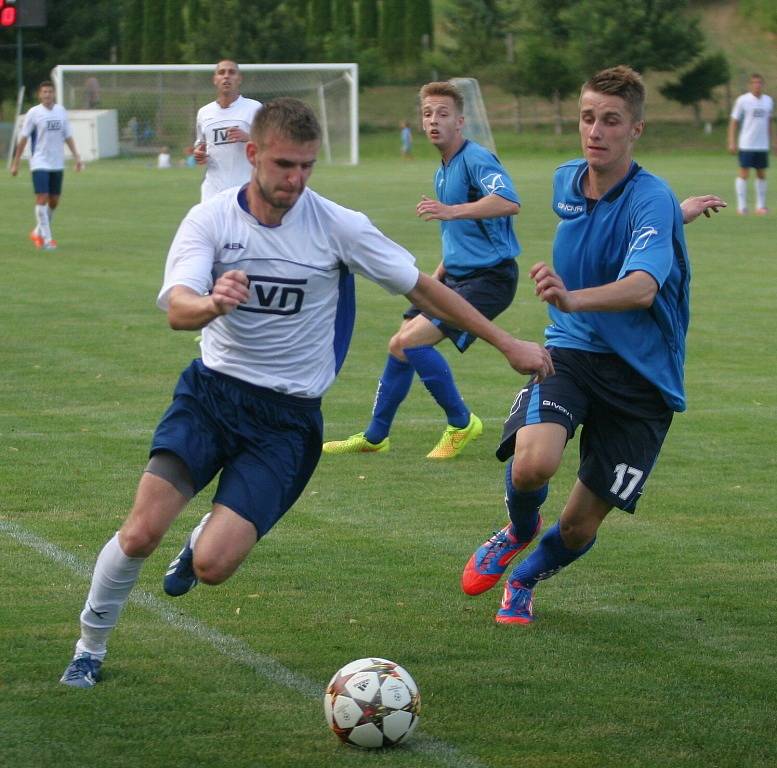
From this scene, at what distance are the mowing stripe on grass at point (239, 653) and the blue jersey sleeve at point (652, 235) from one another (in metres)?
1.84

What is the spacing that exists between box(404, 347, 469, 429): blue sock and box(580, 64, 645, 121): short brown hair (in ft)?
11.0

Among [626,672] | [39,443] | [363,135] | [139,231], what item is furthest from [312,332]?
[363,135]

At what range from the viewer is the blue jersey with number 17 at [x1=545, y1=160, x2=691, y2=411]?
17.6ft

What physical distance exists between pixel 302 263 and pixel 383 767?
1.67m

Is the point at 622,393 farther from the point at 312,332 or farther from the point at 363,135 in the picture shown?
the point at 363,135

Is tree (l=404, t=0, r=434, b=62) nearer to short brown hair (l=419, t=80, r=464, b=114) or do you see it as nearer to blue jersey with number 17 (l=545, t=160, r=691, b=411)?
short brown hair (l=419, t=80, r=464, b=114)

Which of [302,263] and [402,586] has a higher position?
[302,263]

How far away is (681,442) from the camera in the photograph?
916cm

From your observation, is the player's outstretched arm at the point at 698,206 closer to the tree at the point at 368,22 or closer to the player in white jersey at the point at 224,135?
the player in white jersey at the point at 224,135

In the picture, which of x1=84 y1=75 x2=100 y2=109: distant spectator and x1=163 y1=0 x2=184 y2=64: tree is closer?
x1=84 y1=75 x2=100 y2=109: distant spectator

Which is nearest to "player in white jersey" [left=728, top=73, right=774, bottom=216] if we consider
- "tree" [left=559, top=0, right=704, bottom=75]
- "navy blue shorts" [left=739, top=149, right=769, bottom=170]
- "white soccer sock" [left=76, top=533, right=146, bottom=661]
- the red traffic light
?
"navy blue shorts" [left=739, top=149, right=769, bottom=170]

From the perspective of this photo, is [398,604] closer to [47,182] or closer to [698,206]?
[698,206]

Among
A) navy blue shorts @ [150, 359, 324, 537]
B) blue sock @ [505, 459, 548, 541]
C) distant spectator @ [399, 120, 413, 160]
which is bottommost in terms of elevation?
distant spectator @ [399, 120, 413, 160]

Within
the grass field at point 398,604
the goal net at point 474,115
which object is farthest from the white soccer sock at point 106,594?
the goal net at point 474,115
